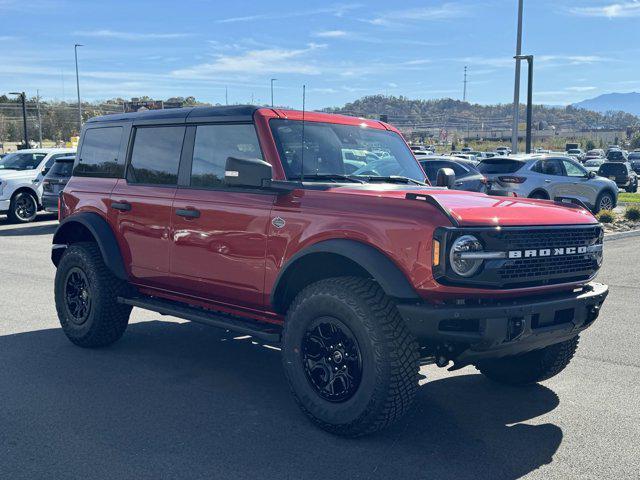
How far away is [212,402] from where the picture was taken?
4922 mm

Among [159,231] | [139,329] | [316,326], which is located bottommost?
[139,329]

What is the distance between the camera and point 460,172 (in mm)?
15898

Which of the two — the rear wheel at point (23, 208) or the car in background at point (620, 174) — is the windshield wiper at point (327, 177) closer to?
the rear wheel at point (23, 208)

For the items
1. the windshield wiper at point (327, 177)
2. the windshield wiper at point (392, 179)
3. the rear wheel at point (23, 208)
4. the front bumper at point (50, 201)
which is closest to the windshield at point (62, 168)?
the front bumper at point (50, 201)

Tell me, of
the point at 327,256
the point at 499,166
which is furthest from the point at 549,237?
the point at 499,166

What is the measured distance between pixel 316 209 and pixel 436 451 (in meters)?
1.62

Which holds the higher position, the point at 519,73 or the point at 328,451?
the point at 519,73

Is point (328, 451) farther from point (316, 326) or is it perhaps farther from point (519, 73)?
point (519, 73)

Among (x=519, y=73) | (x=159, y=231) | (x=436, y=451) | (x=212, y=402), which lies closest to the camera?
(x=436, y=451)

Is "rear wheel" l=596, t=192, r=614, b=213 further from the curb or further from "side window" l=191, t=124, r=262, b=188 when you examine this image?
"side window" l=191, t=124, r=262, b=188

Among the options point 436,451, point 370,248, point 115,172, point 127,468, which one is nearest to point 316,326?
point 370,248

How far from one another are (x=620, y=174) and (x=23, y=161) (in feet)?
78.1

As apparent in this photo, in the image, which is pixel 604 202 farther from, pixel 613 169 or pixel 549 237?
pixel 549 237

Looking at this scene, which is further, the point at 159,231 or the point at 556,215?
the point at 159,231
